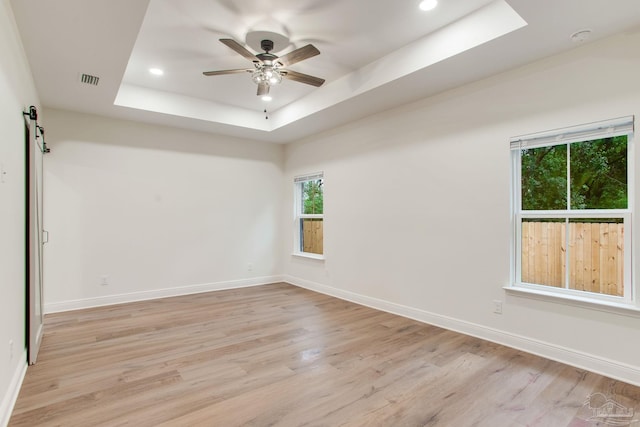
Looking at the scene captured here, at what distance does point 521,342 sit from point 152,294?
15.6ft

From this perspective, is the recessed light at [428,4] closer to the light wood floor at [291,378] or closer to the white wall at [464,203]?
the white wall at [464,203]

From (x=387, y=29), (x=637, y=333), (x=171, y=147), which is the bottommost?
(x=637, y=333)

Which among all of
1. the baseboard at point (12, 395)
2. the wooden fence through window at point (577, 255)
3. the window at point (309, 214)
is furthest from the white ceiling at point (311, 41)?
the baseboard at point (12, 395)

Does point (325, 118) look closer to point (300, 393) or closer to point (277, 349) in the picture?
point (277, 349)

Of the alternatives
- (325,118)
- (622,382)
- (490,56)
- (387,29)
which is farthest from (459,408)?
(325,118)

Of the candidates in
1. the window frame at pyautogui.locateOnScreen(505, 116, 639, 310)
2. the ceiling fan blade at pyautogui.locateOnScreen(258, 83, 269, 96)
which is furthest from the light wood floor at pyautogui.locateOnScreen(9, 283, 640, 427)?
the ceiling fan blade at pyautogui.locateOnScreen(258, 83, 269, 96)

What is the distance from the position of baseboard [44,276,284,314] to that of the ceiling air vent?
2815mm

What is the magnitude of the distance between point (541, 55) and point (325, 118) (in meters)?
2.64

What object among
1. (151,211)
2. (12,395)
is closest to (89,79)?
(151,211)

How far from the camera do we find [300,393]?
239cm

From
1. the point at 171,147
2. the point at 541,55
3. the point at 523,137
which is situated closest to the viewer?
the point at 541,55

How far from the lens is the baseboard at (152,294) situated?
4.42 m

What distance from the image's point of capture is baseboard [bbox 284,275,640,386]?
257 cm

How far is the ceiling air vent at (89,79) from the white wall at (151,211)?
4.34 feet
